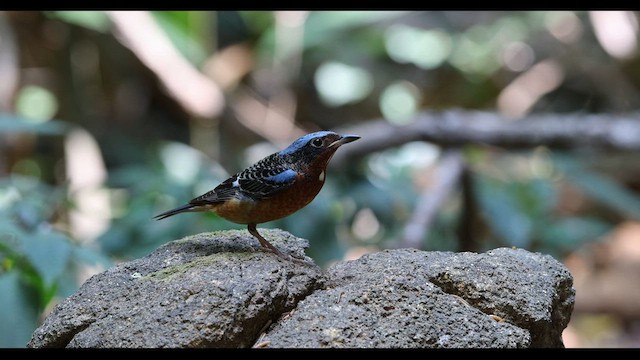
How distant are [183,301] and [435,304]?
0.77 metres

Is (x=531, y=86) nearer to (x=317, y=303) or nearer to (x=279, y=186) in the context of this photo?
(x=279, y=186)

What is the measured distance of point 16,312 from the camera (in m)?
3.30

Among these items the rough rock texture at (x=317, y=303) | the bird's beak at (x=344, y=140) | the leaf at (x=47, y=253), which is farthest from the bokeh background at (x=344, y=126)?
the bird's beak at (x=344, y=140)

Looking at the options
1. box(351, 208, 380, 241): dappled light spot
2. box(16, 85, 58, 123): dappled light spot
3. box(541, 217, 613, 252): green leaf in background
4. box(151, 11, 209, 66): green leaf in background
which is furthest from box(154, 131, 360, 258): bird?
box(16, 85, 58, 123): dappled light spot

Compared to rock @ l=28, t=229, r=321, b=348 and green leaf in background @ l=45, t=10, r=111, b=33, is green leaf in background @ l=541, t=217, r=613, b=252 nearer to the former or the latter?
rock @ l=28, t=229, r=321, b=348

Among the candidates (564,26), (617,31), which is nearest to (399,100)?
(564,26)

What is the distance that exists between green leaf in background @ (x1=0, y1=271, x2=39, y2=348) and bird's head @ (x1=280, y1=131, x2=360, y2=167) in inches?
54.7

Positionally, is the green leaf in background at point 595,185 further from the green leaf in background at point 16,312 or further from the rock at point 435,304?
the green leaf in background at point 16,312

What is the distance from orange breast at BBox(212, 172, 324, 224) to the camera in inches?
108

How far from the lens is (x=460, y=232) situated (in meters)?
5.87

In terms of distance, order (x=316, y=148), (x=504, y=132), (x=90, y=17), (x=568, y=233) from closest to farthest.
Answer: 1. (x=316, y=148)
2. (x=568, y=233)
3. (x=504, y=132)
4. (x=90, y=17)

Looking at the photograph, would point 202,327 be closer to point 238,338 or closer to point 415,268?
point 238,338

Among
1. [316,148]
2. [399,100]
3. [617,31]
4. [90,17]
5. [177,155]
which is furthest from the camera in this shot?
[399,100]
